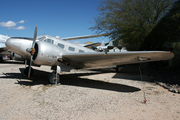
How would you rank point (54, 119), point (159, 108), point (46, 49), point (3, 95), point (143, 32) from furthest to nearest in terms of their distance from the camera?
point (143, 32) → point (46, 49) → point (3, 95) → point (159, 108) → point (54, 119)

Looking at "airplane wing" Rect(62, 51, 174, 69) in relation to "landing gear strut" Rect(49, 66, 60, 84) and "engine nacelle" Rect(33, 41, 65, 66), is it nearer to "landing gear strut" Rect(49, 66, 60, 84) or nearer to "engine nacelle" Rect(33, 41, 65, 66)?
"engine nacelle" Rect(33, 41, 65, 66)

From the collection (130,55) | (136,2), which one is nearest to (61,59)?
(130,55)

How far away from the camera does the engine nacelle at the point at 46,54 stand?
562 cm

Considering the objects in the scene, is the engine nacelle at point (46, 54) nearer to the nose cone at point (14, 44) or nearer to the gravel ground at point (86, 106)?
the nose cone at point (14, 44)

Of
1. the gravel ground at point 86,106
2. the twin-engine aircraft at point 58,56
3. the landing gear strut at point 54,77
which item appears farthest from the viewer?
the landing gear strut at point 54,77

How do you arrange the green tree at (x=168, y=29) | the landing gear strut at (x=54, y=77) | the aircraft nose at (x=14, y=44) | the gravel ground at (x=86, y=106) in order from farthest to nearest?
the green tree at (x=168, y=29), the landing gear strut at (x=54, y=77), the aircraft nose at (x=14, y=44), the gravel ground at (x=86, y=106)

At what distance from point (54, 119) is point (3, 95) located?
270 cm

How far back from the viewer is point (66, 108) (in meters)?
3.83

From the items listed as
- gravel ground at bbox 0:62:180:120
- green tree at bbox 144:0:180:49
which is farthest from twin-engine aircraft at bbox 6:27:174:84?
green tree at bbox 144:0:180:49

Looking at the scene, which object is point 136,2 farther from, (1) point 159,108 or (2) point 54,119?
(2) point 54,119

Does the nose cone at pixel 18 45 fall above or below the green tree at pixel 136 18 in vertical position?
below

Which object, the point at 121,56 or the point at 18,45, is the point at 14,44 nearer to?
the point at 18,45

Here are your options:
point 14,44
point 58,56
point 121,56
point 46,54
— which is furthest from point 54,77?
point 121,56

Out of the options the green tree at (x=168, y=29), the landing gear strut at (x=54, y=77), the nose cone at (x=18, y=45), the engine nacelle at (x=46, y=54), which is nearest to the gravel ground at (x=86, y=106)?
the landing gear strut at (x=54, y=77)
